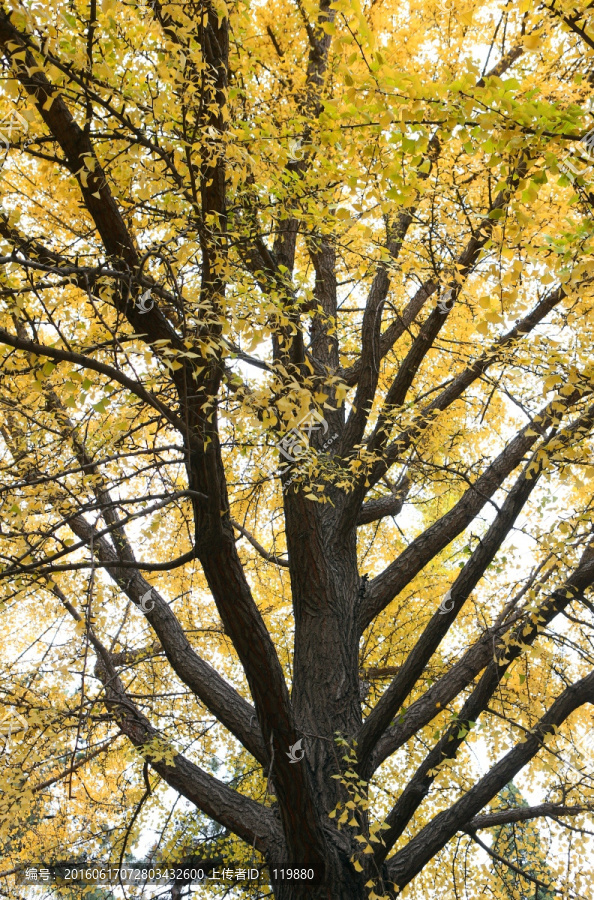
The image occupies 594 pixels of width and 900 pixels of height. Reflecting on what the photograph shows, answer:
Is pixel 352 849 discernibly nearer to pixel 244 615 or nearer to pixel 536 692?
pixel 244 615

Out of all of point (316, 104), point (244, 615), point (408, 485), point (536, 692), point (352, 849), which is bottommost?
point (352, 849)

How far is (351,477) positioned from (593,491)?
1.74 m

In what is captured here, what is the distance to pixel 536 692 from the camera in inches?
219

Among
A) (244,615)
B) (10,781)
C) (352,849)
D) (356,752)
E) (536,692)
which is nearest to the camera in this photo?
(244,615)

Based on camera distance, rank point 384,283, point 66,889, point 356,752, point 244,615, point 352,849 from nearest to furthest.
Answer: point 244,615, point 352,849, point 356,752, point 384,283, point 66,889

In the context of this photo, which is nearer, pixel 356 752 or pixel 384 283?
pixel 356 752

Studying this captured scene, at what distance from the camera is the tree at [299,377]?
7.40 feet

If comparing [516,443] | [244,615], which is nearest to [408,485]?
[516,443]

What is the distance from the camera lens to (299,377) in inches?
128

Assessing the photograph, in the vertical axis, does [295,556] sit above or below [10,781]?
above

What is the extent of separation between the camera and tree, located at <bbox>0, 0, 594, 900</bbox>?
7.40ft

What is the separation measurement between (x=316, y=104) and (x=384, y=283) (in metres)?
1.39

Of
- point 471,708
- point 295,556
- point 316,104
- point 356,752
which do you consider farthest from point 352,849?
point 316,104

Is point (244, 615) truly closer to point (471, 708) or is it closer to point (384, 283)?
point (471, 708)
